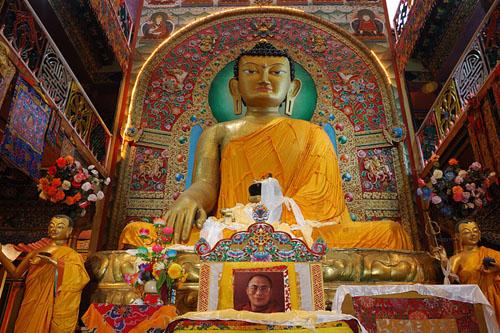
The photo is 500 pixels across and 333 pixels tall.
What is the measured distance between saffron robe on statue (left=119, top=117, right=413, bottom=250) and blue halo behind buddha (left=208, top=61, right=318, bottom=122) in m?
0.80

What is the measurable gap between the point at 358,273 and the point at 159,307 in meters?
1.61

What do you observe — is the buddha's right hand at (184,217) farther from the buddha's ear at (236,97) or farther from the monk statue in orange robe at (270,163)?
the buddha's ear at (236,97)

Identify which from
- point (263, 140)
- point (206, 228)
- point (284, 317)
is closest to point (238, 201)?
point (263, 140)

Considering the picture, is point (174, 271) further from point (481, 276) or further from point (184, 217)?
point (481, 276)

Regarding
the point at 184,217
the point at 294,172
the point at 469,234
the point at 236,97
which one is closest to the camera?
the point at 469,234

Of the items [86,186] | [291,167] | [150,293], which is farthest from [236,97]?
[150,293]

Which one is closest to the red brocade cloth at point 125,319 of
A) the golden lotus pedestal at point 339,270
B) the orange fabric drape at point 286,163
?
the golden lotus pedestal at point 339,270

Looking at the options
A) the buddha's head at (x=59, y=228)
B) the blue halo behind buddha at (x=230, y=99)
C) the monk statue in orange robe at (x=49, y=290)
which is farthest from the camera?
the blue halo behind buddha at (x=230, y=99)

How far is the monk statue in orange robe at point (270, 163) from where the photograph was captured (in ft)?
13.7

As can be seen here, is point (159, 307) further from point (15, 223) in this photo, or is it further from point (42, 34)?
point (15, 223)

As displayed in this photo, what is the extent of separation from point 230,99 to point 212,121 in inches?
17.4

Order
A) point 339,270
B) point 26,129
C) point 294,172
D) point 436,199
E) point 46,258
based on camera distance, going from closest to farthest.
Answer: point 46,258
point 339,270
point 26,129
point 436,199
point 294,172

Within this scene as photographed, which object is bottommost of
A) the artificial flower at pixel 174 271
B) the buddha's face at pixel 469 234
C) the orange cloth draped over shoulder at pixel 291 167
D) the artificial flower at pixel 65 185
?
the artificial flower at pixel 174 271

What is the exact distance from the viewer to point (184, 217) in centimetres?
441
